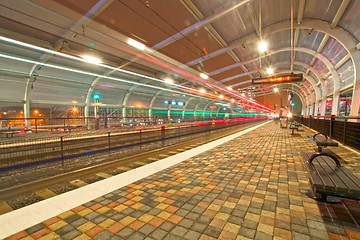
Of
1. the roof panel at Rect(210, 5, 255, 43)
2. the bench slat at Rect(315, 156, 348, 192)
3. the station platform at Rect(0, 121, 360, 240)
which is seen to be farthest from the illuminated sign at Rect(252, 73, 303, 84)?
the bench slat at Rect(315, 156, 348, 192)

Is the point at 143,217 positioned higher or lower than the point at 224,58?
lower

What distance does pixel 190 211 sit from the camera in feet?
7.68

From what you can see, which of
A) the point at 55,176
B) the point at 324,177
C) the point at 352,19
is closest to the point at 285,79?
the point at 352,19

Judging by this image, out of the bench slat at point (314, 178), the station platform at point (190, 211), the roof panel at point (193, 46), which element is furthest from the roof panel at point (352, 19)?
the bench slat at point (314, 178)

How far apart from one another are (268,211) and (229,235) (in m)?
0.84

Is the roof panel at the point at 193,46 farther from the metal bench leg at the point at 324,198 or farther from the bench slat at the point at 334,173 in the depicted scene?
the metal bench leg at the point at 324,198

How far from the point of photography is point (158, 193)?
2934 millimetres

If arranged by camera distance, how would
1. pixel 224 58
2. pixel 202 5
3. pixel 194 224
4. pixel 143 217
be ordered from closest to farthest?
pixel 194 224 → pixel 143 217 → pixel 202 5 → pixel 224 58

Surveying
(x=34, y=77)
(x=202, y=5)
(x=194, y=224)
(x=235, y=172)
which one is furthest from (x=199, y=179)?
(x=34, y=77)

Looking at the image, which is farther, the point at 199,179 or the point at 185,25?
the point at 185,25

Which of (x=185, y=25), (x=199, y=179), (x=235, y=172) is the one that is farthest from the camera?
(x=185, y=25)

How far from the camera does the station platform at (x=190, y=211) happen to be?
190 centimetres

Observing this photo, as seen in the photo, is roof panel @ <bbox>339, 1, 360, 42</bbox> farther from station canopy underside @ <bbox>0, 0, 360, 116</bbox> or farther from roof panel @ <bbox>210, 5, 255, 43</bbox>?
roof panel @ <bbox>210, 5, 255, 43</bbox>

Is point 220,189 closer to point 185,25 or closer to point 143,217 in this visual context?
point 143,217
